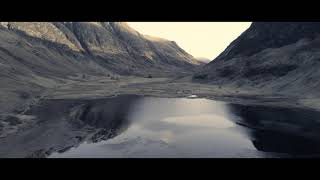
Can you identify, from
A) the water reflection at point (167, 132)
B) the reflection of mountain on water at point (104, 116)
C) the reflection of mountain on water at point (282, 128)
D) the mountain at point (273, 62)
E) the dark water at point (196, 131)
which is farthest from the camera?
the mountain at point (273, 62)

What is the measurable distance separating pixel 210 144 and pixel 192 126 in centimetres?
1333

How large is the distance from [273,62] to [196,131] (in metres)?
96.7

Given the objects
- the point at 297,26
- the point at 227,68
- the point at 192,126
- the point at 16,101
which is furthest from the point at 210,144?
the point at 297,26

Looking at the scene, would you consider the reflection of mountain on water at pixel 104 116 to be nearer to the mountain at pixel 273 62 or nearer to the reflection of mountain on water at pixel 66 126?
the reflection of mountain on water at pixel 66 126

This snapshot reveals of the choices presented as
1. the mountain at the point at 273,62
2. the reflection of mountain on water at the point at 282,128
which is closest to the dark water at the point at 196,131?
the reflection of mountain on water at the point at 282,128

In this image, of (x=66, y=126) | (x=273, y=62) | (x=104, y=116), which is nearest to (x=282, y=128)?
(x=104, y=116)

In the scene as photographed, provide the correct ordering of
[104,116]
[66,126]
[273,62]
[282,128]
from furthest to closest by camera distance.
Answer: [273,62], [104,116], [66,126], [282,128]

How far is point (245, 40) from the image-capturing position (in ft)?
600

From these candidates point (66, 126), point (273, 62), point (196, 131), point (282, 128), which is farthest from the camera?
point (273, 62)

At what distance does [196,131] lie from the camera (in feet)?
171

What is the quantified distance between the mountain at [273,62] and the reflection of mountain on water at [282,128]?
26787mm

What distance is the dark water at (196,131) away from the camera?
3991cm

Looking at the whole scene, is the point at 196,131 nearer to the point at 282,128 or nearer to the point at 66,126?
the point at 282,128
